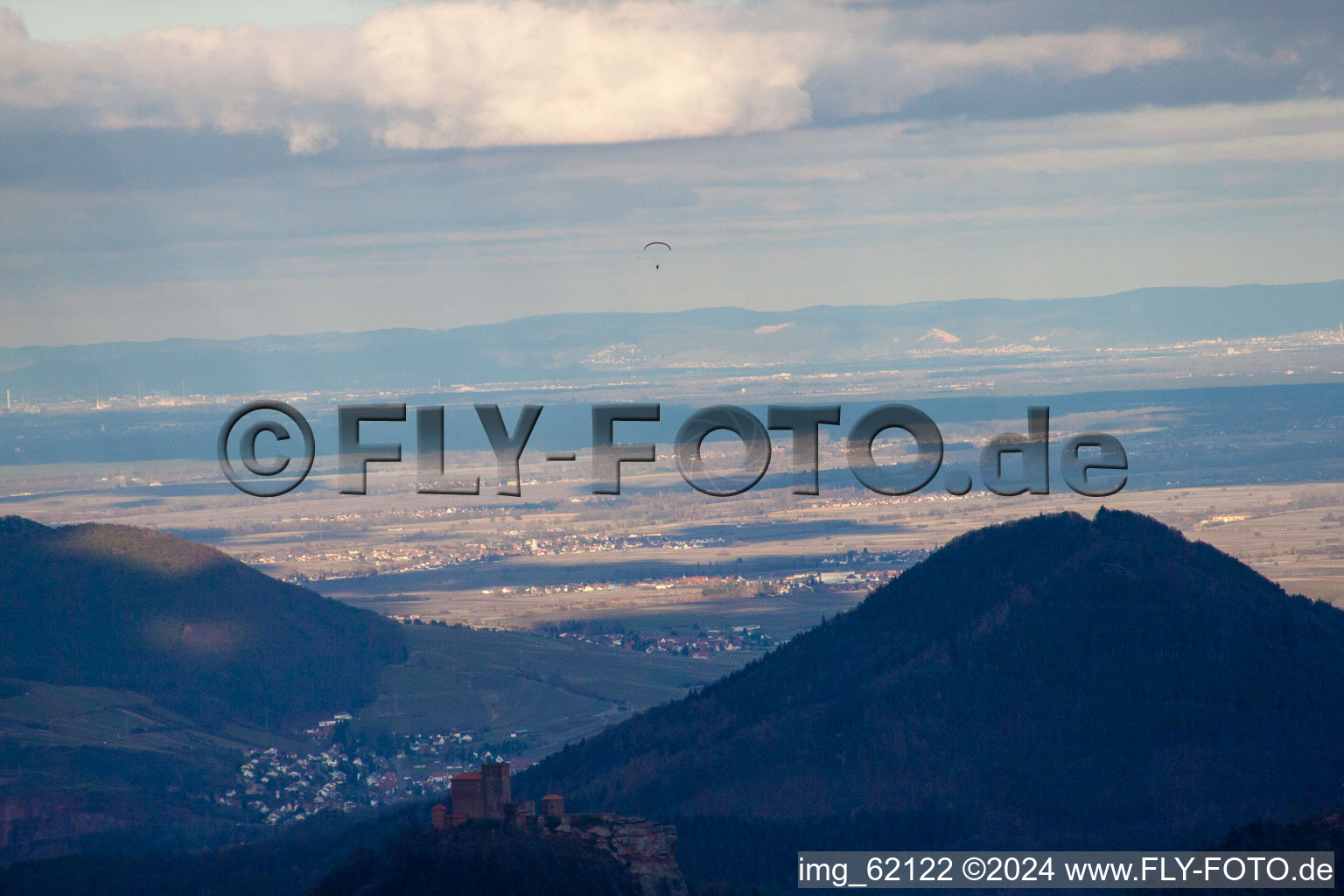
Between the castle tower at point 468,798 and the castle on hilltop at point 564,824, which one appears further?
the castle tower at point 468,798

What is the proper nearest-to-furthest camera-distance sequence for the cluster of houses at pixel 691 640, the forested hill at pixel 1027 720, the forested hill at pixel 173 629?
1. the forested hill at pixel 1027 720
2. the forested hill at pixel 173 629
3. the cluster of houses at pixel 691 640

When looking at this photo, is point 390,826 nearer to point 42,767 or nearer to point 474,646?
point 42,767

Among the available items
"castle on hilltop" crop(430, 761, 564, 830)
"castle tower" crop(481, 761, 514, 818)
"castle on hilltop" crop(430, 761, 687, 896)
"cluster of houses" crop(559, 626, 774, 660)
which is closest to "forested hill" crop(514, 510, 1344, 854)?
"castle on hilltop" crop(430, 761, 687, 896)

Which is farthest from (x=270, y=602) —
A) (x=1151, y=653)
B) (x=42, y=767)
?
(x=1151, y=653)

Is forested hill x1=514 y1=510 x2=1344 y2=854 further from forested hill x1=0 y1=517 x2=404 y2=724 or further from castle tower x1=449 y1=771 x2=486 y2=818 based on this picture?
forested hill x1=0 y1=517 x2=404 y2=724

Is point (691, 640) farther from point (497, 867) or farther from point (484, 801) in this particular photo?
point (497, 867)

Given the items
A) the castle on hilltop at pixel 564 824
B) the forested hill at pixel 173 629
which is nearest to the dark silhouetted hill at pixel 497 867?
the castle on hilltop at pixel 564 824

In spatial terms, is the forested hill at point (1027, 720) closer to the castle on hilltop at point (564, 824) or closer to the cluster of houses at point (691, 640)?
the castle on hilltop at point (564, 824)
